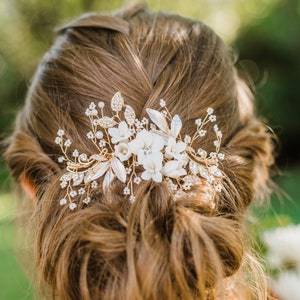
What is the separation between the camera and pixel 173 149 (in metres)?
1.20

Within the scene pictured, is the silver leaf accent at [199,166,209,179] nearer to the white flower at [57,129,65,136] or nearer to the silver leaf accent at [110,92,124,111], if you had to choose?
the silver leaf accent at [110,92,124,111]

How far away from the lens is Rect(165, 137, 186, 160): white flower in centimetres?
120

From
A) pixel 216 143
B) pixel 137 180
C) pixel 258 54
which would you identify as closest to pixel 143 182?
pixel 137 180

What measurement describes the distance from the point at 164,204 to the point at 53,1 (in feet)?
20.7

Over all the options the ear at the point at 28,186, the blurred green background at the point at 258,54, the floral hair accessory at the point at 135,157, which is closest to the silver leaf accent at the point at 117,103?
the floral hair accessory at the point at 135,157

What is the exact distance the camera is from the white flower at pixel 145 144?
119 cm

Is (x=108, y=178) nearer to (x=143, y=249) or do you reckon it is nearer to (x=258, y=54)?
(x=143, y=249)

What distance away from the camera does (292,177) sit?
5652 millimetres

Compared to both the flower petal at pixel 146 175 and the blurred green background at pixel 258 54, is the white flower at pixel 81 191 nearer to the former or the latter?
the flower petal at pixel 146 175

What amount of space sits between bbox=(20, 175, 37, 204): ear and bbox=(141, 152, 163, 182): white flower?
378 millimetres

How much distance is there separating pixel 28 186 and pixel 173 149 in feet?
1.51

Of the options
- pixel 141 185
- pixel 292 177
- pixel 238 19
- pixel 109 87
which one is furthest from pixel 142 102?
pixel 238 19

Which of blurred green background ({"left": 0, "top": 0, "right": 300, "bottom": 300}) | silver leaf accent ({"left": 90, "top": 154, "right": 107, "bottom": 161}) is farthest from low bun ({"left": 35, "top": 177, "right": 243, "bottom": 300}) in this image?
blurred green background ({"left": 0, "top": 0, "right": 300, "bottom": 300})

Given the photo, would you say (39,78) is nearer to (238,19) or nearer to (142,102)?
(142,102)
